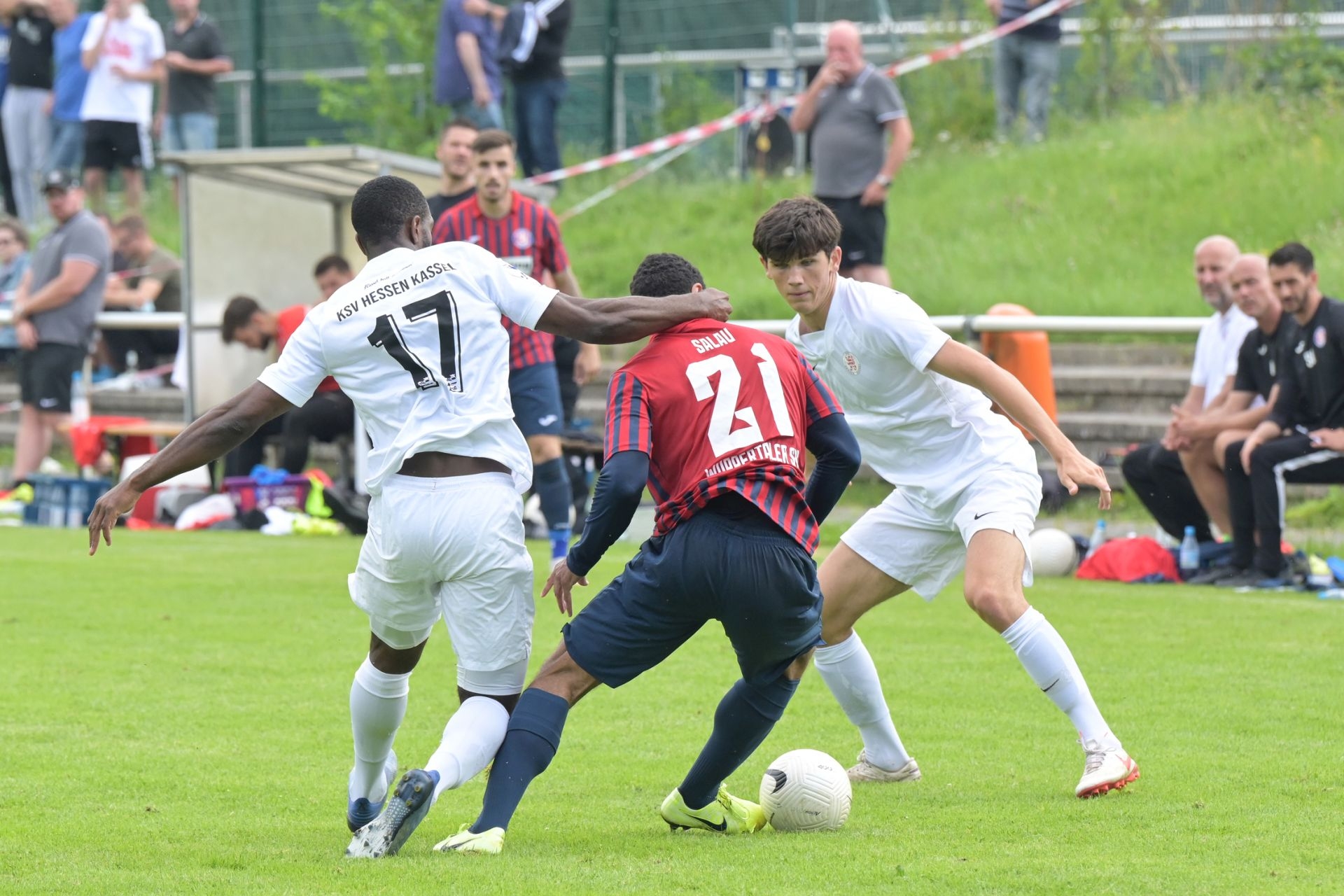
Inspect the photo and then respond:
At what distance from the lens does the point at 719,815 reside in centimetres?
544

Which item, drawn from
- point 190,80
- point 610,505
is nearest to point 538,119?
point 190,80

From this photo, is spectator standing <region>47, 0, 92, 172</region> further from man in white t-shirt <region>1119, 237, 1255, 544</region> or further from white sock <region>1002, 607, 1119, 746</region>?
white sock <region>1002, 607, 1119, 746</region>

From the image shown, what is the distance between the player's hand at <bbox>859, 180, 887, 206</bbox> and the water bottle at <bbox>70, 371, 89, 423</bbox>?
704cm

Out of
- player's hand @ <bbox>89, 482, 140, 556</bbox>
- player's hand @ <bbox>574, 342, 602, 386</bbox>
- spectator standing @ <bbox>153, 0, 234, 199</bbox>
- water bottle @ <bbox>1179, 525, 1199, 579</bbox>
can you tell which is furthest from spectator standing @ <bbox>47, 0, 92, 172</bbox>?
player's hand @ <bbox>89, 482, 140, 556</bbox>

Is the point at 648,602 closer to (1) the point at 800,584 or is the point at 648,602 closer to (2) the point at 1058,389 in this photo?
(1) the point at 800,584

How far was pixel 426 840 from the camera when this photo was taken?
526cm

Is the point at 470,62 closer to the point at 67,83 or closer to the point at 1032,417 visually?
the point at 67,83

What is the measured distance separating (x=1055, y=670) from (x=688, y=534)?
1524mm

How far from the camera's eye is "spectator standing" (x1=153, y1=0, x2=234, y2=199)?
1903 cm

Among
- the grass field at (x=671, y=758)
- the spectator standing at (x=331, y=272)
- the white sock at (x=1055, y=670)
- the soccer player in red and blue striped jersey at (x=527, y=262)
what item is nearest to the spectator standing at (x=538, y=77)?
the spectator standing at (x=331, y=272)

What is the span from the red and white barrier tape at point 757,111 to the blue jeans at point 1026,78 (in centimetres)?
24

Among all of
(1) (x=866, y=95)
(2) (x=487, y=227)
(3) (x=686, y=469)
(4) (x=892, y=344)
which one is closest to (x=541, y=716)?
(3) (x=686, y=469)

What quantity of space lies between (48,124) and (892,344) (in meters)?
17.0

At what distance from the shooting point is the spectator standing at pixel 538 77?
1750cm
